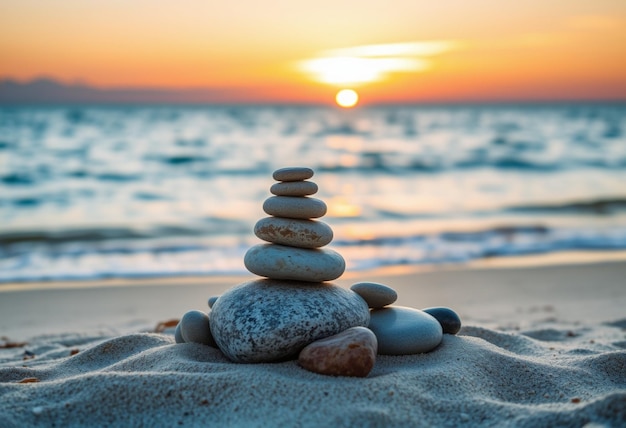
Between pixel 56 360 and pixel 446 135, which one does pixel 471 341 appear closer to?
pixel 56 360

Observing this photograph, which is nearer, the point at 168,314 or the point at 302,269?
the point at 302,269

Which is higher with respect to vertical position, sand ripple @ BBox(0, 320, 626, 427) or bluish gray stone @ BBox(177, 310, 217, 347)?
bluish gray stone @ BBox(177, 310, 217, 347)

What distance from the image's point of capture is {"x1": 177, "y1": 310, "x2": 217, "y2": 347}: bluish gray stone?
4180 mm

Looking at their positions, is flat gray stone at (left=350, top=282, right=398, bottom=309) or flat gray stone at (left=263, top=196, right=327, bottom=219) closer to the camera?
flat gray stone at (left=263, top=196, right=327, bottom=219)

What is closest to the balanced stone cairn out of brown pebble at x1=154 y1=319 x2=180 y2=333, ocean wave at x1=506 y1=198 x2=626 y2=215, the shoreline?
brown pebble at x1=154 y1=319 x2=180 y2=333

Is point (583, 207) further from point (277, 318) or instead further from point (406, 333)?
point (277, 318)

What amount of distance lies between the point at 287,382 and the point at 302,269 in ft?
2.96

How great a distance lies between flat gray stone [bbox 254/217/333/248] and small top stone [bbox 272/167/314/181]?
0.91 ft

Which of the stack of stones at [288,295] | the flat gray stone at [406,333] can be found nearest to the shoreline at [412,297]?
the flat gray stone at [406,333]

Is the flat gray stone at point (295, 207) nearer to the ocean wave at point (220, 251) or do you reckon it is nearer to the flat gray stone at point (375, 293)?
the flat gray stone at point (375, 293)

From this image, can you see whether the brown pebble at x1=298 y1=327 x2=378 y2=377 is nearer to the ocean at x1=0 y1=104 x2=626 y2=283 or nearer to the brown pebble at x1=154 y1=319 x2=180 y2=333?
the brown pebble at x1=154 y1=319 x2=180 y2=333

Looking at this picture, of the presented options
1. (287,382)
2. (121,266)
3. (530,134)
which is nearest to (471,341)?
(287,382)

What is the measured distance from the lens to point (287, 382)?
10.9 feet

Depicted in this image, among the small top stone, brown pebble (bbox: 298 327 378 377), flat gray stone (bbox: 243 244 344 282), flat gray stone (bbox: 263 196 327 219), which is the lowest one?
brown pebble (bbox: 298 327 378 377)
